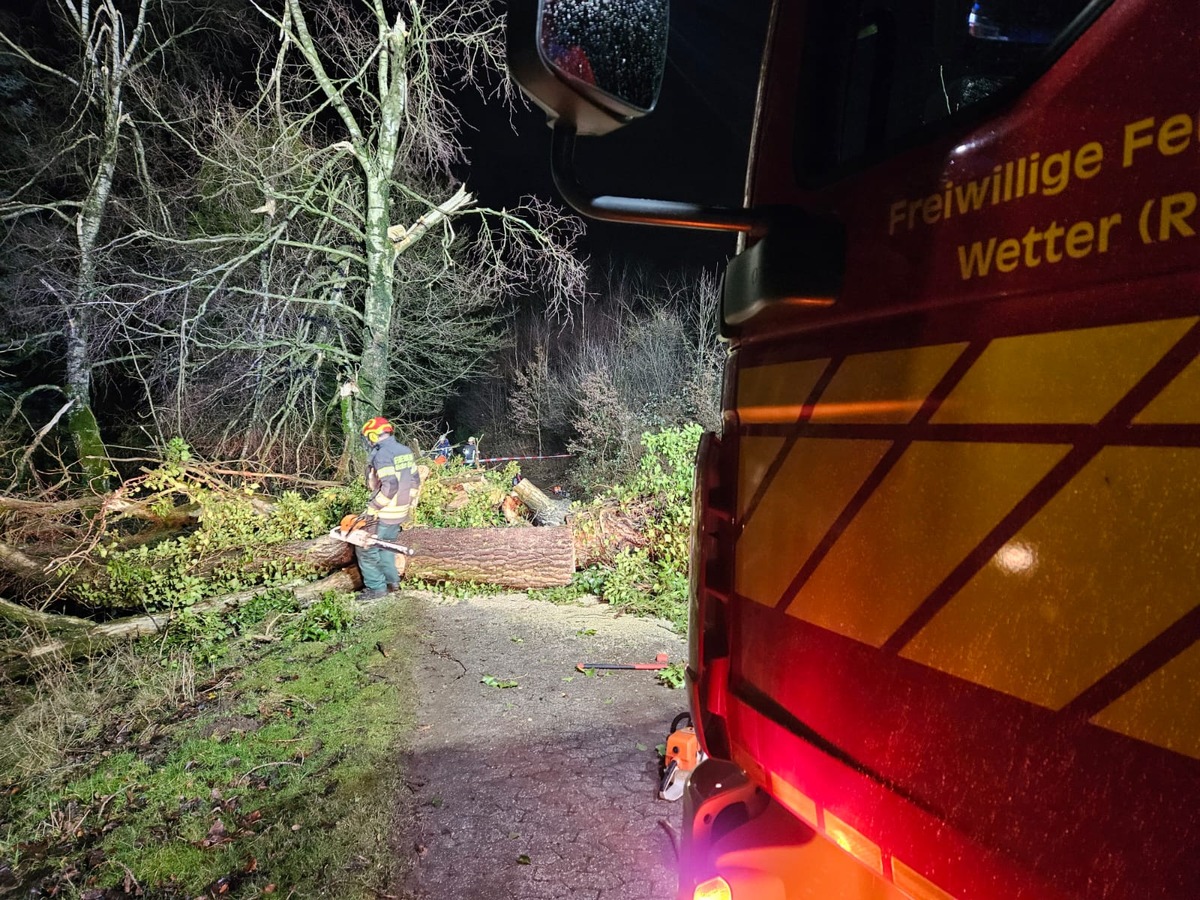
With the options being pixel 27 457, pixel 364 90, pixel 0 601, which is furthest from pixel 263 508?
pixel 364 90

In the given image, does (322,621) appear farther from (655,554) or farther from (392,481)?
(655,554)

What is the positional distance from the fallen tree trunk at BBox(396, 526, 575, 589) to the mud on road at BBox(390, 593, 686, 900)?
1.09 m

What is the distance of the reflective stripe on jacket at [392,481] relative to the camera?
670cm

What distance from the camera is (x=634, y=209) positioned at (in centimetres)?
138

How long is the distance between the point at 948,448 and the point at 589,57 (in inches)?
37.1

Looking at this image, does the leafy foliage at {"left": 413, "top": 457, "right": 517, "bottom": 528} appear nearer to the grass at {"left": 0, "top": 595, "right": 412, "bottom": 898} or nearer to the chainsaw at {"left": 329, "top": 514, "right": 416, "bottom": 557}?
the chainsaw at {"left": 329, "top": 514, "right": 416, "bottom": 557}

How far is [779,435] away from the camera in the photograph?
1396 millimetres

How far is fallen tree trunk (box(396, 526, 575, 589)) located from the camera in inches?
270

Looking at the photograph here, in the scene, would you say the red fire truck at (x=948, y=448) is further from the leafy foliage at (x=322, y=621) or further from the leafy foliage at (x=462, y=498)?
the leafy foliage at (x=462, y=498)

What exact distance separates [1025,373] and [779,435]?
511 mm

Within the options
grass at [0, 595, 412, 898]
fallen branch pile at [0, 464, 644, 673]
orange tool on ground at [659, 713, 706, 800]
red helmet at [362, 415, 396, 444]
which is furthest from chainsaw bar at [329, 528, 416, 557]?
orange tool on ground at [659, 713, 706, 800]

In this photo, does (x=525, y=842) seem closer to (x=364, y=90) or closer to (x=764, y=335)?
(x=764, y=335)

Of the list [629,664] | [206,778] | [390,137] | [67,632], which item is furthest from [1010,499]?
[390,137]

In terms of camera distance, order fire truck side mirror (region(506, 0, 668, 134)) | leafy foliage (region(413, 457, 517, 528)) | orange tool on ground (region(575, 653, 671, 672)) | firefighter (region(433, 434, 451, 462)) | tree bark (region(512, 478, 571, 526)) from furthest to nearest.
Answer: firefighter (region(433, 434, 451, 462)), tree bark (region(512, 478, 571, 526)), leafy foliage (region(413, 457, 517, 528)), orange tool on ground (region(575, 653, 671, 672)), fire truck side mirror (region(506, 0, 668, 134))
